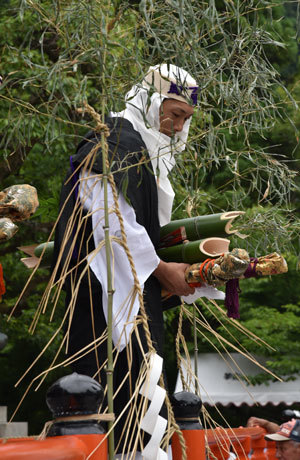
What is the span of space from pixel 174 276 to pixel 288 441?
1.85m

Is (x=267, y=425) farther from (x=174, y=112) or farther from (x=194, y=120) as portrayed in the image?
(x=174, y=112)

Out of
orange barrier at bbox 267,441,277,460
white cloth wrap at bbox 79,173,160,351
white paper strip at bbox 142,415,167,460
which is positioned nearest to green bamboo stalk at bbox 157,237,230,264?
white cloth wrap at bbox 79,173,160,351

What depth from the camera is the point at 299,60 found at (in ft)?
43.6

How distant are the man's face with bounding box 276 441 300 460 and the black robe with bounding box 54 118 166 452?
1.62 meters

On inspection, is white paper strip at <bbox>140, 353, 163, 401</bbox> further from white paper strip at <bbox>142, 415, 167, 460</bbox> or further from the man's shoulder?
the man's shoulder

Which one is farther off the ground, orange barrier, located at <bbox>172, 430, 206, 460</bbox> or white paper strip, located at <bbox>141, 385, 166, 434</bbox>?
white paper strip, located at <bbox>141, 385, 166, 434</bbox>

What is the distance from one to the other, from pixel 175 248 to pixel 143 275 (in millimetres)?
258

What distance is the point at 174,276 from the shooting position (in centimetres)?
303

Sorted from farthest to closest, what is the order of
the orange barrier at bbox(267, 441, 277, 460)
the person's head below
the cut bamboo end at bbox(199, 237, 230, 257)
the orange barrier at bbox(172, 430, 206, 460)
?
1. the orange barrier at bbox(267, 441, 277, 460)
2. the person's head below
3. the cut bamboo end at bbox(199, 237, 230, 257)
4. the orange barrier at bbox(172, 430, 206, 460)

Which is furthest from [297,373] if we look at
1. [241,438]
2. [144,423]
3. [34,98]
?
[144,423]

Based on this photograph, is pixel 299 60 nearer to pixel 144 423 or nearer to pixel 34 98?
pixel 34 98

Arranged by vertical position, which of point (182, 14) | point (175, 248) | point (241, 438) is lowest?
point (241, 438)

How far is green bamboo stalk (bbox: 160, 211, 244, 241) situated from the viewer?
3027 millimetres

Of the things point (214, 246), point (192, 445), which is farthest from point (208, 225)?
point (192, 445)
